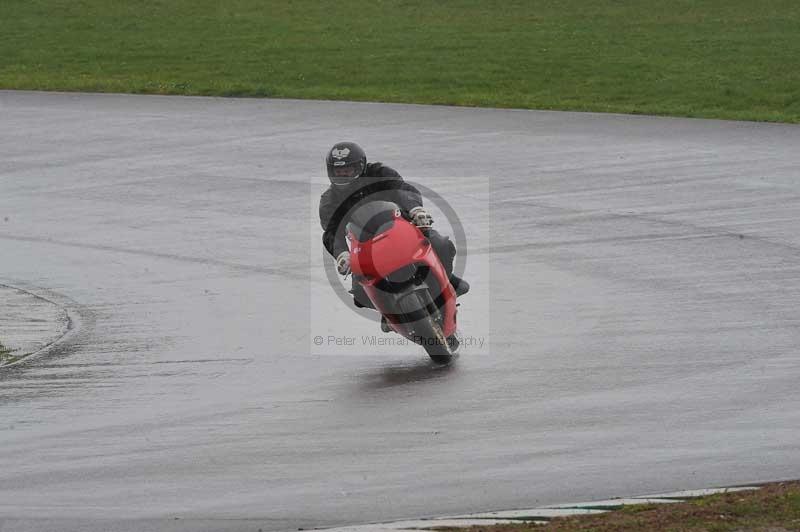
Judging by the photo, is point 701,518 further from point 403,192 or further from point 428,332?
point 403,192

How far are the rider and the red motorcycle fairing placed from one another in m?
0.17

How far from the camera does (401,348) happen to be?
42.6ft

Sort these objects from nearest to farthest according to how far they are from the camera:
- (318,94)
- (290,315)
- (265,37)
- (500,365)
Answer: (500,365) < (290,315) < (318,94) < (265,37)

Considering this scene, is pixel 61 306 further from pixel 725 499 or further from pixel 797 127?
pixel 797 127

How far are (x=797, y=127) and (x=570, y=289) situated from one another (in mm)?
11538

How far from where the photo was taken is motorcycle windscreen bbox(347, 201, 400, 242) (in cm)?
1212

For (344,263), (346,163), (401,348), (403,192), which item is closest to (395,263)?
(344,263)

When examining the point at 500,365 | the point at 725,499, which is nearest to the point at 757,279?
the point at 500,365

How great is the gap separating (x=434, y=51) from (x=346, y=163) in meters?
24.5

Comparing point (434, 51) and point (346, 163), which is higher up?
point (434, 51)

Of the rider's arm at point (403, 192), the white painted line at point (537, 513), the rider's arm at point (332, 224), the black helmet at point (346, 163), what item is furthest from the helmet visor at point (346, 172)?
the white painted line at point (537, 513)

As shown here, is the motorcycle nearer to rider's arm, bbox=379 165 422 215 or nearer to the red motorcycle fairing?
the red motorcycle fairing

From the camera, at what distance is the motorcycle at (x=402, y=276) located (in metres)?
12.0

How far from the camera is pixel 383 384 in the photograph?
11.6 metres
